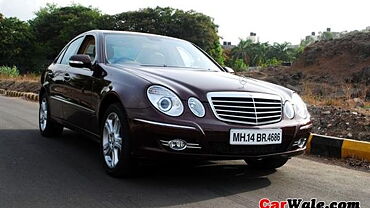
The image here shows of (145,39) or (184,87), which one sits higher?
(145,39)

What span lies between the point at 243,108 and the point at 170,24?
59580mm

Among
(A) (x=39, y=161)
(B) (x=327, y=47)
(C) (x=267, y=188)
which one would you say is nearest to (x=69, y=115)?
(A) (x=39, y=161)

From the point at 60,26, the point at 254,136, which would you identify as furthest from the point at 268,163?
the point at 60,26

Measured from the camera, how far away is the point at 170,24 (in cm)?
6272

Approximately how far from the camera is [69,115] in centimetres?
579

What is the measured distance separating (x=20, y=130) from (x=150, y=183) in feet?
13.5

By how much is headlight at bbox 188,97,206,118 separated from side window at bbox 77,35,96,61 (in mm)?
1812

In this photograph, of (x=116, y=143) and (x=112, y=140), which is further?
(x=112, y=140)

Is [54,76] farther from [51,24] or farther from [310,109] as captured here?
[51,24]

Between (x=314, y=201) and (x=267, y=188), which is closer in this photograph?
(x=314, y=201)

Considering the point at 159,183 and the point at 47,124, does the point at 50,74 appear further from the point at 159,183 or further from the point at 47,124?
the point at 159,183

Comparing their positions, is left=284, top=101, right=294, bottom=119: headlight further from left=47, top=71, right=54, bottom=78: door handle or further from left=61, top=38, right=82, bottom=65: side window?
left=47, top=71, right=54, bottom=78: door handle

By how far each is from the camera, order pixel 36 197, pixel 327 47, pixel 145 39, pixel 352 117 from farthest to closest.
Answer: pixel 327 47, pixel 352 117, pixel 145 39, pixel 36 197

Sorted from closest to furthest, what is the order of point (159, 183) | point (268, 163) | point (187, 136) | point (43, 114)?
point (187, 136) → point (159, 183) → point (268, 163) → point (43, 114)
